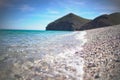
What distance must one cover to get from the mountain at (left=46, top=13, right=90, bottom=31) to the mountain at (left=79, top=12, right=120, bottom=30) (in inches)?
4.4

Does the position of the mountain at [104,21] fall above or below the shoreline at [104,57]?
above

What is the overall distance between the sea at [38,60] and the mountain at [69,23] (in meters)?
0.33

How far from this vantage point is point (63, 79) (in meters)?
2.33

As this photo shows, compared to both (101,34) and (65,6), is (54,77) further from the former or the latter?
(101,34)

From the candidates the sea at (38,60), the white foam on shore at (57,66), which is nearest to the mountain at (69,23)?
the sea at (38,60)

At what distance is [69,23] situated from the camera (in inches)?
136

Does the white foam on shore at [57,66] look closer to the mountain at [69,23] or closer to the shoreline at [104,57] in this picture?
the shoreline at [104,57]

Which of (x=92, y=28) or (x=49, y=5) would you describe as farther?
(x=92, y=28)

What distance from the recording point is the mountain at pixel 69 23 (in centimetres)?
306

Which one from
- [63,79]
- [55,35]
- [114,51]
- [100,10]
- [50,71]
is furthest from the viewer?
[55,35]

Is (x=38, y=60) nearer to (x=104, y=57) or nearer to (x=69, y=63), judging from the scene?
(x=69, y=63)

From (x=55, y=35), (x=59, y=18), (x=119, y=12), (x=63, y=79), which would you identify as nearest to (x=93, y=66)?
(x=63, y=79)

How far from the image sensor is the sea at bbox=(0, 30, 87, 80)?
2.41 m

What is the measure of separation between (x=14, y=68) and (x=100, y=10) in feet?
5.09
